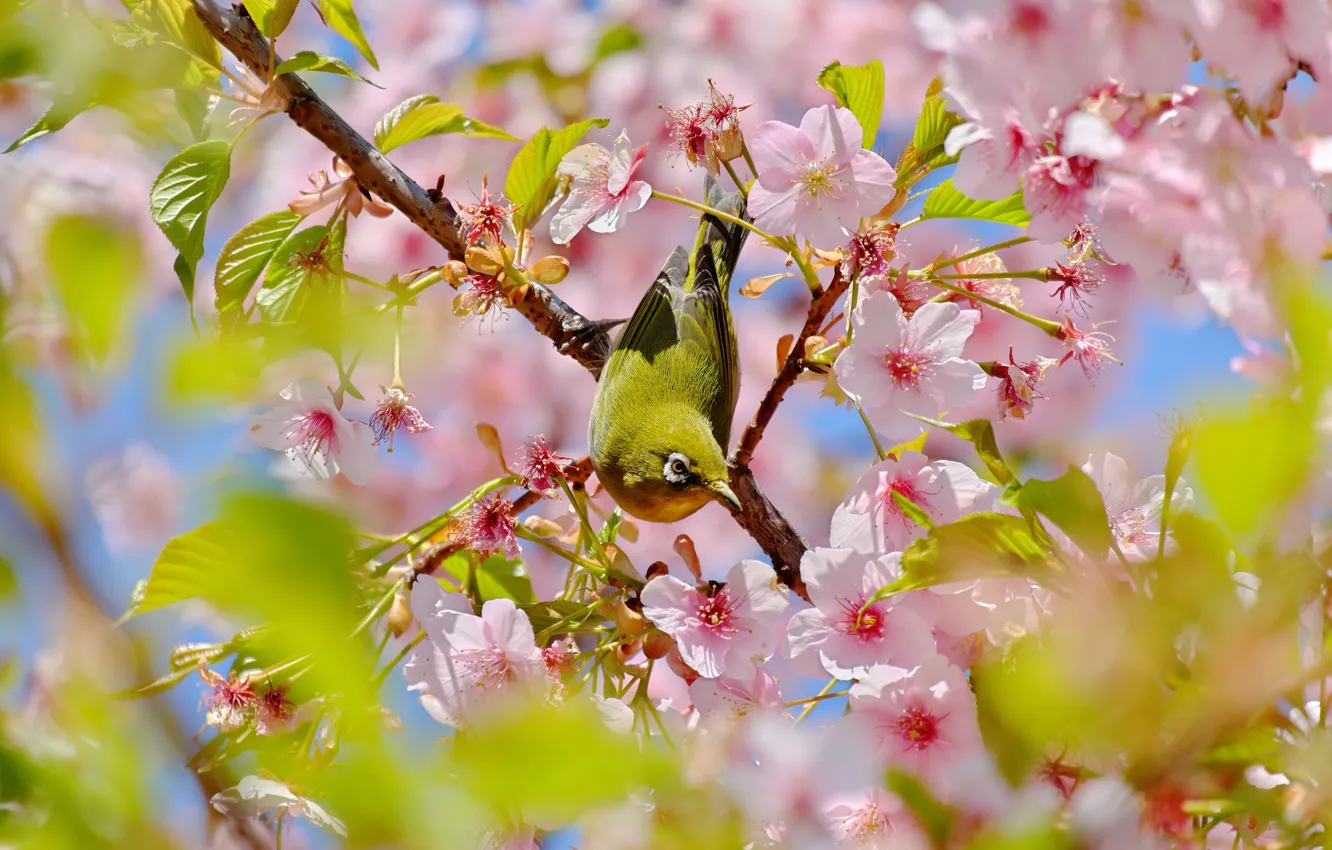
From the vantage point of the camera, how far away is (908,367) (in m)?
1.91

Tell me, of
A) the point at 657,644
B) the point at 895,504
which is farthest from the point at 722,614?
the point at 895,504

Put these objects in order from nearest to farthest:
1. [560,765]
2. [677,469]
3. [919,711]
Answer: [560,765]
[919,711]
[677,469]

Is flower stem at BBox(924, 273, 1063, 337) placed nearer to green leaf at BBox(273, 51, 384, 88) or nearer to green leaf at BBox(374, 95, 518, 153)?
green leaf at BBox(374, 95, 518, 153)

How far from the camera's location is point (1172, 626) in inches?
31.8

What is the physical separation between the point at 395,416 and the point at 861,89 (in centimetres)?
115

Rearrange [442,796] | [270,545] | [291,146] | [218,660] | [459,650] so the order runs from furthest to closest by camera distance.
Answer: [291,146] → [218,660] → [459,650] → [442,796] → [270,545]

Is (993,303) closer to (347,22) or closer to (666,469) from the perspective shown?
(666,469)

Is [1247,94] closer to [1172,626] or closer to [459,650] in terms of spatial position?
[1172,626]

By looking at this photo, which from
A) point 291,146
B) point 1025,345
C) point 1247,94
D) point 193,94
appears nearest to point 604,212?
point 193,94

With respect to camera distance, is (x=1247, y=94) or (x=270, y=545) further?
(x=1247, y=94)

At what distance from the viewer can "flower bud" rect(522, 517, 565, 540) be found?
220cm

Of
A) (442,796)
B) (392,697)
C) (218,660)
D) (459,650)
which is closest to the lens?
(442,796)

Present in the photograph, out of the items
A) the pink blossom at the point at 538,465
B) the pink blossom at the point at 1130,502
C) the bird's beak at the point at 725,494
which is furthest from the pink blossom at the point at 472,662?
the pink blossom at the point at 1130,502

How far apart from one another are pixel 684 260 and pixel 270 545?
3384 mm
